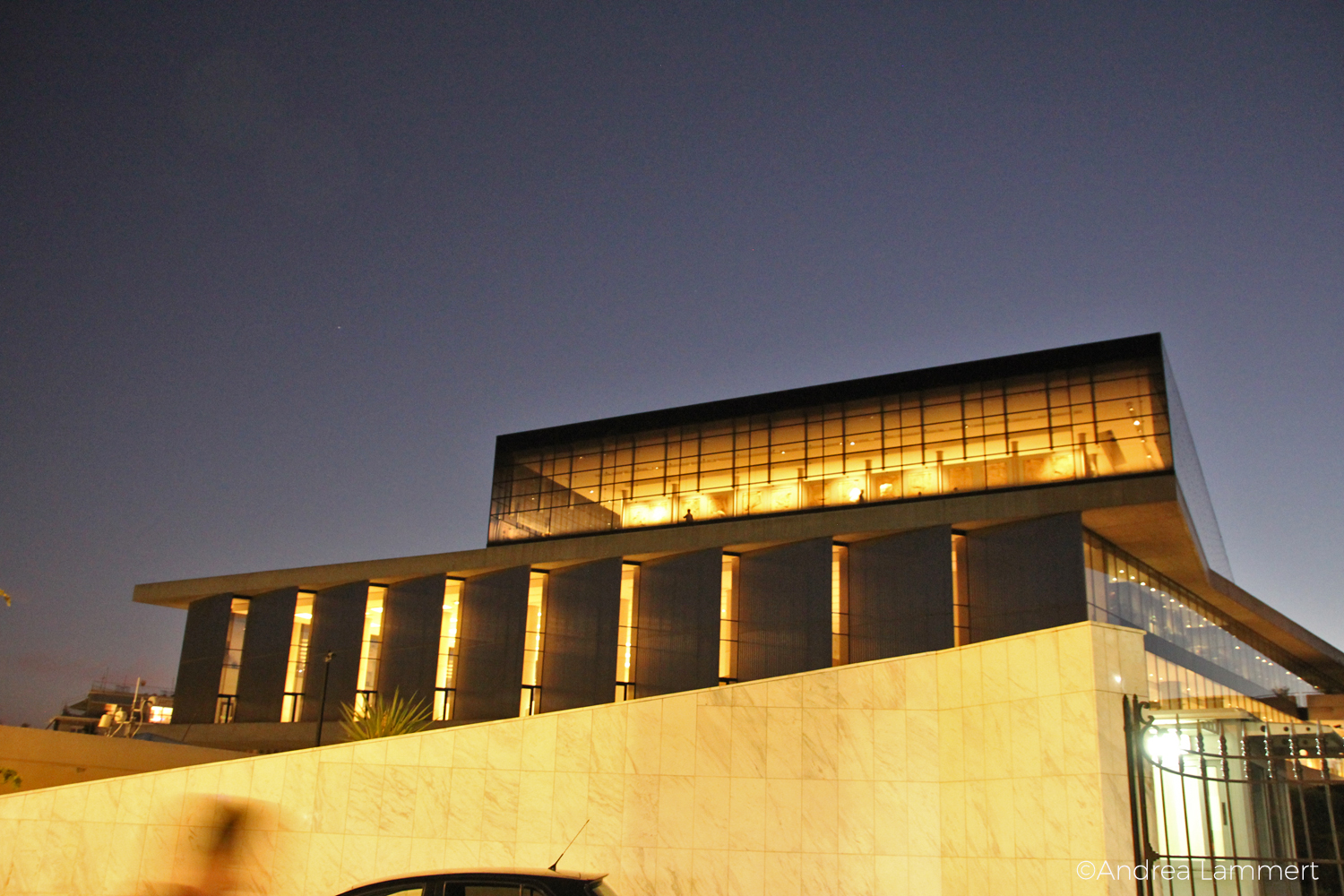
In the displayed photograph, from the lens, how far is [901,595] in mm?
37125

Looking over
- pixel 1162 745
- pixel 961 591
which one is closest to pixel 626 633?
pixel 961 591

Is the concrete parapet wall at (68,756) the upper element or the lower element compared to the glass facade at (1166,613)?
lower

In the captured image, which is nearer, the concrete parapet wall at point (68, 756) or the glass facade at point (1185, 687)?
the concrete parapet wall at point (68, 756)

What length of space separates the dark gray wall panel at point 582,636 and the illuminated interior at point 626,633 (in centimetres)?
33

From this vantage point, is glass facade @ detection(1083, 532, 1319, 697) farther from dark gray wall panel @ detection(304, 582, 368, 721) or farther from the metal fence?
dark gray wall panel @ detection(304, 582, 368, 721)

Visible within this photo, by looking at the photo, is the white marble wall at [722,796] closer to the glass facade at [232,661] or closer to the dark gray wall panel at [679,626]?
the dark gray wall panel at [679,626]

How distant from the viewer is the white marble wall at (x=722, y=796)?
13328 millimetres

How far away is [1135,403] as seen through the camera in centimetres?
3612

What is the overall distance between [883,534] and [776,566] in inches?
165

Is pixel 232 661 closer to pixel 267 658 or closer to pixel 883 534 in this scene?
pixel 267 658

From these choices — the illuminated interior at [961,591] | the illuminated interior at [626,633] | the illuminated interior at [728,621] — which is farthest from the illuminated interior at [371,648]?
the illuminated interior at [961,591]

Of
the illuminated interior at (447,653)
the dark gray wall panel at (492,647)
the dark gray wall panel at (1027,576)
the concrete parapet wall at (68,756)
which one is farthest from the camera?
the illuminated interior at (447,653)

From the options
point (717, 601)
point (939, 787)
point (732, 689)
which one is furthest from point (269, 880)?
A: point (717, 601)

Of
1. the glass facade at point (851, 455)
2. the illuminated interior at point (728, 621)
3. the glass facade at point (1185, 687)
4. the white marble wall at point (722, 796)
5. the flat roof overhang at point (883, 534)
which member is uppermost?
the glass facade at point (851, 455)
